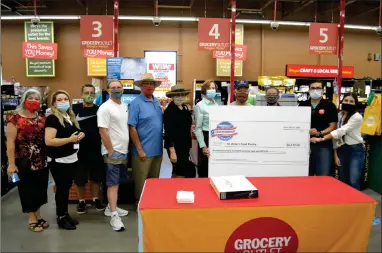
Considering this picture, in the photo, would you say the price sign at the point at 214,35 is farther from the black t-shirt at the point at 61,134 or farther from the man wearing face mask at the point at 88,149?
the black t-shirt at the point at 61,134

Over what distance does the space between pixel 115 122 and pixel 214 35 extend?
4.84 m

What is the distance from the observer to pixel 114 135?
11.3 ft

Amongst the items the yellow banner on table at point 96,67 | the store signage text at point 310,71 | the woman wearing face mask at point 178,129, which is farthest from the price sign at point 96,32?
the store signage text at point 310,71

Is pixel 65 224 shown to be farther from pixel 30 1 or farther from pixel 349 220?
pixel 30 1

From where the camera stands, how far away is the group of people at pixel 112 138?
332 cm

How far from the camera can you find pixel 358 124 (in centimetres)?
405

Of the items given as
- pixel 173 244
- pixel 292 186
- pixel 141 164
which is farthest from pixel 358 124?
pixel 173 244

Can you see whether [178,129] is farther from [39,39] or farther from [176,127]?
[39,39]

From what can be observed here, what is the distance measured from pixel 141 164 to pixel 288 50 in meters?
10.2

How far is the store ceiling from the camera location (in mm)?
11492

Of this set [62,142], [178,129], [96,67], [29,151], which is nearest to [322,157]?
[178,129]

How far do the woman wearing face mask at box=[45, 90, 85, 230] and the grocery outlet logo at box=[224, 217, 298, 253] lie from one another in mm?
2232

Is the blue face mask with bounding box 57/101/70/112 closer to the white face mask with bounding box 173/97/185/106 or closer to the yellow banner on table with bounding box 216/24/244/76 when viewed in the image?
the white face mask with bounding box 173/97/185/106

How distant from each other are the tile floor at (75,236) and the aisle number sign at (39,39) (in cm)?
827
